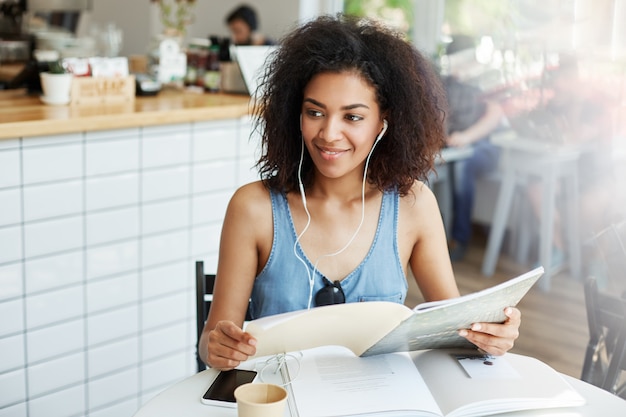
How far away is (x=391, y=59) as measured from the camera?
4.98 feet

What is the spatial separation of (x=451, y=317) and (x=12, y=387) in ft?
4.68

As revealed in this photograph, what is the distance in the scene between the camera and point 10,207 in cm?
203

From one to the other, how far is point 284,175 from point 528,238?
2.87 metres

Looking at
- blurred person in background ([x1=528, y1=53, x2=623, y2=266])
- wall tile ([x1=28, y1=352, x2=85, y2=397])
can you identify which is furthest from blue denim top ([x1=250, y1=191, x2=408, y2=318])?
blurred person in background ([x1=528, y1=53, x2=623, y2=266])

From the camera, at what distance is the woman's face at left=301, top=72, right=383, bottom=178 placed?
1464mm

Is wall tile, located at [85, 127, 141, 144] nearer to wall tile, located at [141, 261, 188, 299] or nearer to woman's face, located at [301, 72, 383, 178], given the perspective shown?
wall tile, located at [141, 261, 188, 299]

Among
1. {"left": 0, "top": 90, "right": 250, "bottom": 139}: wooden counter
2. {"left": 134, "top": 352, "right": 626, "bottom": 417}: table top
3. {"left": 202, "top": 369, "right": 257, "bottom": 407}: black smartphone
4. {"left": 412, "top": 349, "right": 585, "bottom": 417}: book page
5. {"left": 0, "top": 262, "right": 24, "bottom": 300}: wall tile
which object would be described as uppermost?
{"left": 0, "top": 90, "right": 250, "bottom": 139}: wooden counter

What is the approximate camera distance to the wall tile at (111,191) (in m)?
2.21

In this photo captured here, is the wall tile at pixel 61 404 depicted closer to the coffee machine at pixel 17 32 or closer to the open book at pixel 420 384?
the open book at pixel 420 384

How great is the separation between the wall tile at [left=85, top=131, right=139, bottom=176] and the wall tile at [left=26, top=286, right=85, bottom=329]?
350mm

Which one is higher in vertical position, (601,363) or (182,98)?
(182,98)

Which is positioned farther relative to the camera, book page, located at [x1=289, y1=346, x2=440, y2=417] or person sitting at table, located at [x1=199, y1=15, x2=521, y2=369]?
person sitting at table, located at [x1=199, y1=15, x2=521, y2=369]

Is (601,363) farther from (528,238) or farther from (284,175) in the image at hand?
(528,238)

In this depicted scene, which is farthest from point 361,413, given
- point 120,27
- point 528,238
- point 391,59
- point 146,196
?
point 120,27
